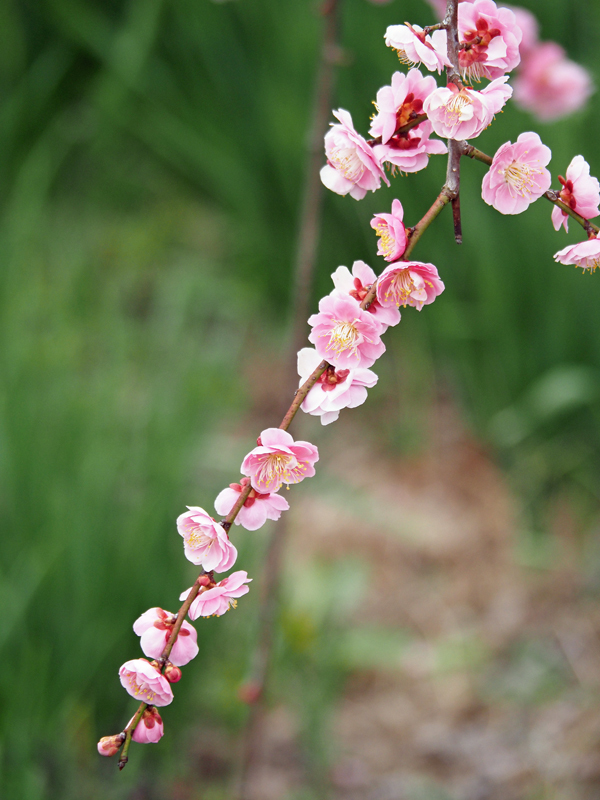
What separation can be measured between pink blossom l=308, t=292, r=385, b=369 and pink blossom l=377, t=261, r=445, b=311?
0.02 metres

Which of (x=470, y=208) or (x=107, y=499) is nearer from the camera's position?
(x=107, y=499)

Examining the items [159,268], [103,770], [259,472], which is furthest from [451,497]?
[259,472]

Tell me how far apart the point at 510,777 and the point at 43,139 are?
2.30m

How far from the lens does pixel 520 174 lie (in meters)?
0.53

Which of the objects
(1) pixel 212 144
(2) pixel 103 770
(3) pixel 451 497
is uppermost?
(1) pixel 212 144

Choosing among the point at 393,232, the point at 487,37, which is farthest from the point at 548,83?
the point at 393,232

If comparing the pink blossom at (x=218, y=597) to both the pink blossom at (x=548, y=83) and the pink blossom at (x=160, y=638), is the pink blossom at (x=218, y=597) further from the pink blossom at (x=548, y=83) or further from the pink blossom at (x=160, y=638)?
the pink blossom at (x=548, y=83)

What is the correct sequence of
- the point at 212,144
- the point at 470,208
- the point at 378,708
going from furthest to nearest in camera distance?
the point at 212,144
the point at 470,208
the point at 378,708

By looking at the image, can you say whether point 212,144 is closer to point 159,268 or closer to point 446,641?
point 159,268

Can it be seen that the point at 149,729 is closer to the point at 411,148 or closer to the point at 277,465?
the point at 277,465

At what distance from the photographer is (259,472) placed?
0.51m

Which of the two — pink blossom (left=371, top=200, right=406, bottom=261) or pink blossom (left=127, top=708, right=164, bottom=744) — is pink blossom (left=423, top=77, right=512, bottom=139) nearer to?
pink blossom (left=371, top=200, right=406, bottom=261)

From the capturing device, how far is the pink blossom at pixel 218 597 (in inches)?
19.4

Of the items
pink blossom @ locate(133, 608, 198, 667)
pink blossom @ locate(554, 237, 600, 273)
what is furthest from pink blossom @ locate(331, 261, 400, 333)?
pink blossom @ locate(133, 608, 198, 667)
